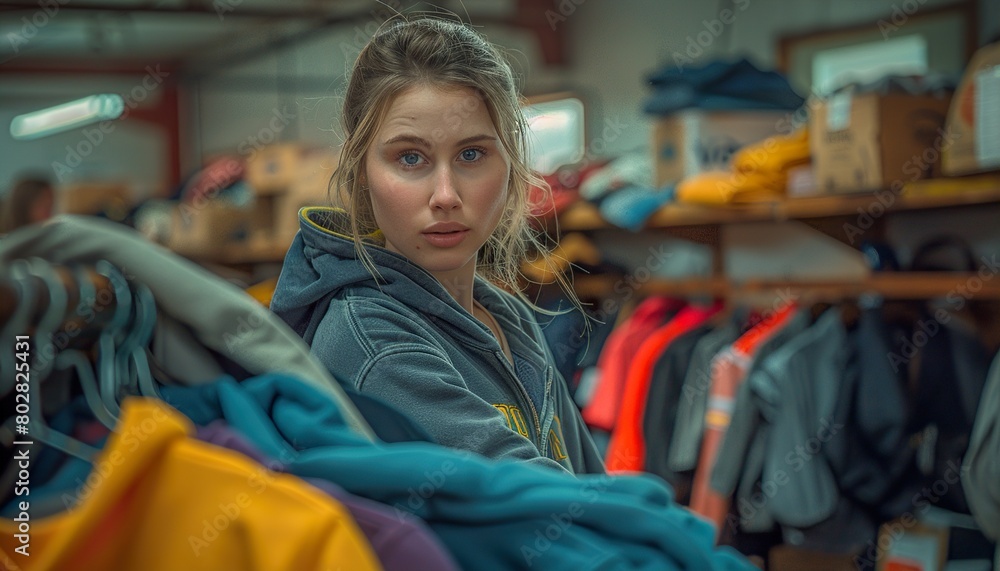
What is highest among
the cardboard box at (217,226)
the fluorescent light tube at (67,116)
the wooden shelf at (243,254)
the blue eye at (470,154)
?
the fluorescent light tube at (67,116)

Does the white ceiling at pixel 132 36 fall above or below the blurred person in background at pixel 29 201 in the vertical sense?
above

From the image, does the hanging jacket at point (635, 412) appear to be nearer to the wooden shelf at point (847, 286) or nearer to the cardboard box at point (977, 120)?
the wooden shelf at point (847, 286)

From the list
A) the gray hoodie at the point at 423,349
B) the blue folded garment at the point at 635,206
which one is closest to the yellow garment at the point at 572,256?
the blue folded garment at the point at 635,206

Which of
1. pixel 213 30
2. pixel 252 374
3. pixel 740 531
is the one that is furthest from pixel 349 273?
pixel 213 30

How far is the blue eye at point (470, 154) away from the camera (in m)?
1.00

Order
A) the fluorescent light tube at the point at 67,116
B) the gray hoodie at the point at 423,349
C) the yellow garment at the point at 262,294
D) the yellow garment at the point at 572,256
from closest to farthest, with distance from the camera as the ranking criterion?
the gray hoodie at the point at 423,349 → the yellow garment at the point at 262,294 → the yellow garment at the point at 572,256 → the fluorescent light tube at the point at 67,116

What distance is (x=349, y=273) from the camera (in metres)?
0.96

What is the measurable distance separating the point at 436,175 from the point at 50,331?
0.40 metres

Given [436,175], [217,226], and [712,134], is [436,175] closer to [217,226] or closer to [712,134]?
[712,134]

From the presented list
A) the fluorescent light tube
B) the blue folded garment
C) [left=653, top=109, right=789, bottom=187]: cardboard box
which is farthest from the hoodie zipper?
the fluorescent light tube

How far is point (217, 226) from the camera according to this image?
18.3 ft

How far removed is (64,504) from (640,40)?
456 cm

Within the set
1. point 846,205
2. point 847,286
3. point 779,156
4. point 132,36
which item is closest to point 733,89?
point 779,156

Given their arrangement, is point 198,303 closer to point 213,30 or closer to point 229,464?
point 229,464
